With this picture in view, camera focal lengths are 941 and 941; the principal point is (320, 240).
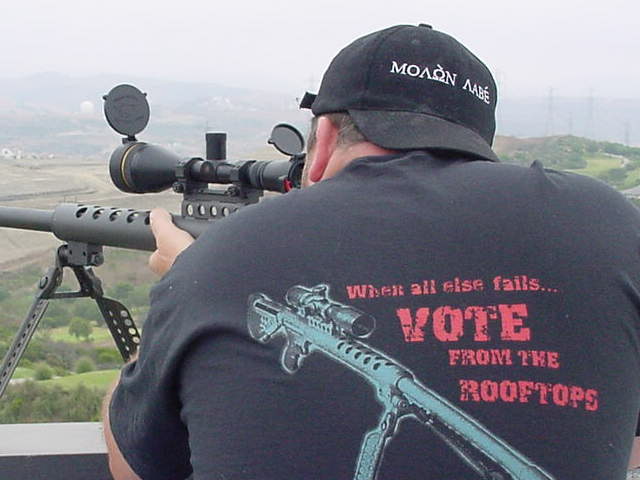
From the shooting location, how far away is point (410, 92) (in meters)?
1.88

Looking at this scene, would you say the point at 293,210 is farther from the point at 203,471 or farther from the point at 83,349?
the point at 83,349

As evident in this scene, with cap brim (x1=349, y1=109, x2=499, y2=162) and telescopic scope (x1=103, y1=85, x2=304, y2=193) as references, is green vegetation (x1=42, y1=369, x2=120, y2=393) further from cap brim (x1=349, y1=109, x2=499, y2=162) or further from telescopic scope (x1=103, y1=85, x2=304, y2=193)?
cap brim (x1=349, y1=109, x2=499, y2=162)

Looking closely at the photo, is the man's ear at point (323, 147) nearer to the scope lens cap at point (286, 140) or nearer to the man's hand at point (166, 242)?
the man's hand at point (166, 242)

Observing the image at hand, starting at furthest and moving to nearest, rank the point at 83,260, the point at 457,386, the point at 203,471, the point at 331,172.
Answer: the point at 83,260, the point at 331,172, the point at 203,471, the point at 457,386

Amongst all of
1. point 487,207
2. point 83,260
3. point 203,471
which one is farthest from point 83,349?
point 487,207

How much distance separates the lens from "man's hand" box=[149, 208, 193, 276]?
281 centimetres

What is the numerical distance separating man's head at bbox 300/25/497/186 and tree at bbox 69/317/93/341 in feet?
8.02

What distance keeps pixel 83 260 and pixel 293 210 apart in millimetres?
2395

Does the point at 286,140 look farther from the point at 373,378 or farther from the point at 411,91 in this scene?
the point at 373,378

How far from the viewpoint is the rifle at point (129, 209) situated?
3.29 m

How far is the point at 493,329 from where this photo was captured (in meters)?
1.63

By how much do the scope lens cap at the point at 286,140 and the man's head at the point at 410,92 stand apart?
112 centimetres

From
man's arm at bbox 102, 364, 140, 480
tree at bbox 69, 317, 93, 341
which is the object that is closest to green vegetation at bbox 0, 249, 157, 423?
tree at bbox 69, 317, 93, 341

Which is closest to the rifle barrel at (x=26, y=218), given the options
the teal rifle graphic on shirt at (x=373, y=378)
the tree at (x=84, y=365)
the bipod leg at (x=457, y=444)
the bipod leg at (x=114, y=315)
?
the bipod leg at (x=114, y=315)
